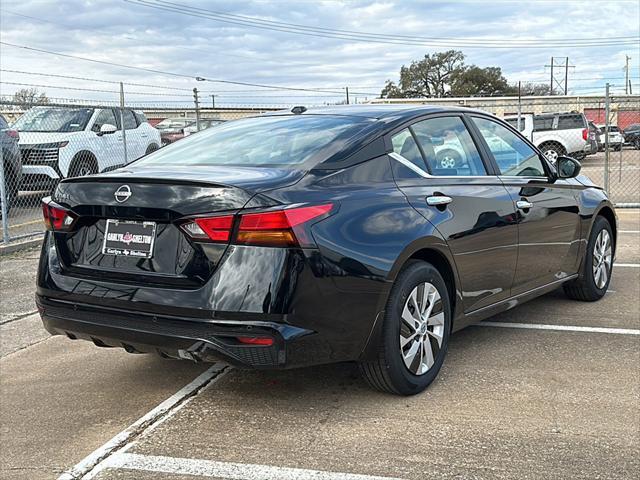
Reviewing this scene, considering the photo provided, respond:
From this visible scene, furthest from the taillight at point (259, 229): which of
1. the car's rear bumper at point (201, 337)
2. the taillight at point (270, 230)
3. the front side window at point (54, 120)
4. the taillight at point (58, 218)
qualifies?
the front side window at point (54, 120)

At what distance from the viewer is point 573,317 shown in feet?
17.4

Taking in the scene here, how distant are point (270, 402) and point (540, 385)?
150cm

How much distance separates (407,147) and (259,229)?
128 cm

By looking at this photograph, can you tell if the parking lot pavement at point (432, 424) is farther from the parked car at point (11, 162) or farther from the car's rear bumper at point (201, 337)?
the parked car at point (11, 162)

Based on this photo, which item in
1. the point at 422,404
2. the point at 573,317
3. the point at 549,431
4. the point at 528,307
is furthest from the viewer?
the point at 528,307

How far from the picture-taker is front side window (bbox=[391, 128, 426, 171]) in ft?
12.8

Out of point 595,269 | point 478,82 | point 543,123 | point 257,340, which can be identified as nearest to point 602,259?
point 595,269

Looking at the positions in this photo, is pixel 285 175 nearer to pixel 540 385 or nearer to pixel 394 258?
pixel 394 258

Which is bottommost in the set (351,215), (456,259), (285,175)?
(456,259)

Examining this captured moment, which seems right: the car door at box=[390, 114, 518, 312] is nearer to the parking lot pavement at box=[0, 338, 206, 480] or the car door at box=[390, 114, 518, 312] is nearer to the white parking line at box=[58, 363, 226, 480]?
the white parking line at box=[58, 363, 226, 480]

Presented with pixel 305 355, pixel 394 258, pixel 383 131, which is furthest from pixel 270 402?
pixel 383 131

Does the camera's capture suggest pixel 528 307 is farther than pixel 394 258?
Yes

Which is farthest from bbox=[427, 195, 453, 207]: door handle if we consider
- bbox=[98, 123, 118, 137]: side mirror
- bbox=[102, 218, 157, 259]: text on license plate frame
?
bbox=[98, 123, 118, 137]: side mirror

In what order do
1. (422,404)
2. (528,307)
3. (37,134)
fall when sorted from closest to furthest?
(422,404), (528,307), (37,134)
